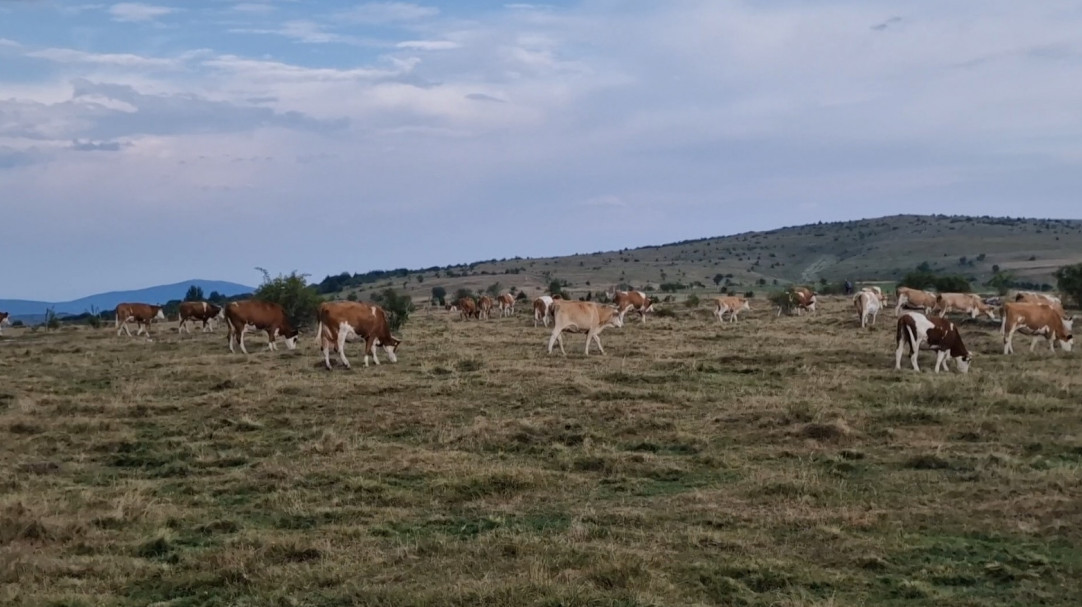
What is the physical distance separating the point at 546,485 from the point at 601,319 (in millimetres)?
15136

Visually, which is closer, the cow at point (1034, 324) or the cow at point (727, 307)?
the cow at point (1034, 324)

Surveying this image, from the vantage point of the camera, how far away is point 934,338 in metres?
21.6

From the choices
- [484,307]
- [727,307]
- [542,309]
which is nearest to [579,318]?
[542,309]

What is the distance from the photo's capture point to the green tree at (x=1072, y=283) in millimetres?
40075

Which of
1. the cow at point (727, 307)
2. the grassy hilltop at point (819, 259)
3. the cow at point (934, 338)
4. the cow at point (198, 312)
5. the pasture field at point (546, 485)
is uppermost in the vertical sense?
the grassy hilltop at point (819, 259)

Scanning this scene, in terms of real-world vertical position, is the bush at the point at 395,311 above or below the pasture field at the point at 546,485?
above

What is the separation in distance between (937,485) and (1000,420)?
182 inches

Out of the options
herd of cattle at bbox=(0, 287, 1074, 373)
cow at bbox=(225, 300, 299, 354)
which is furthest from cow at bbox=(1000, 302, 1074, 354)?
cow at bbox=(225, 300, 299, 354)

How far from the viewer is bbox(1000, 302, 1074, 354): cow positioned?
82.4 ft

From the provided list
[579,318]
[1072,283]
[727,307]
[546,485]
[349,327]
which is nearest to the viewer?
[546,485]

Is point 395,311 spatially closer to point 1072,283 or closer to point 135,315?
point 135,315

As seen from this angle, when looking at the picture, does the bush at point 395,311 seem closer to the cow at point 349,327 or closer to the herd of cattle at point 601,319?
the herd of cattle at point 601,319

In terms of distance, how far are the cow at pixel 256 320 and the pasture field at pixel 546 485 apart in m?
4.88

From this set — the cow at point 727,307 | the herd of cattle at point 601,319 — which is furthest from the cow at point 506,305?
the cow at point 727,307
